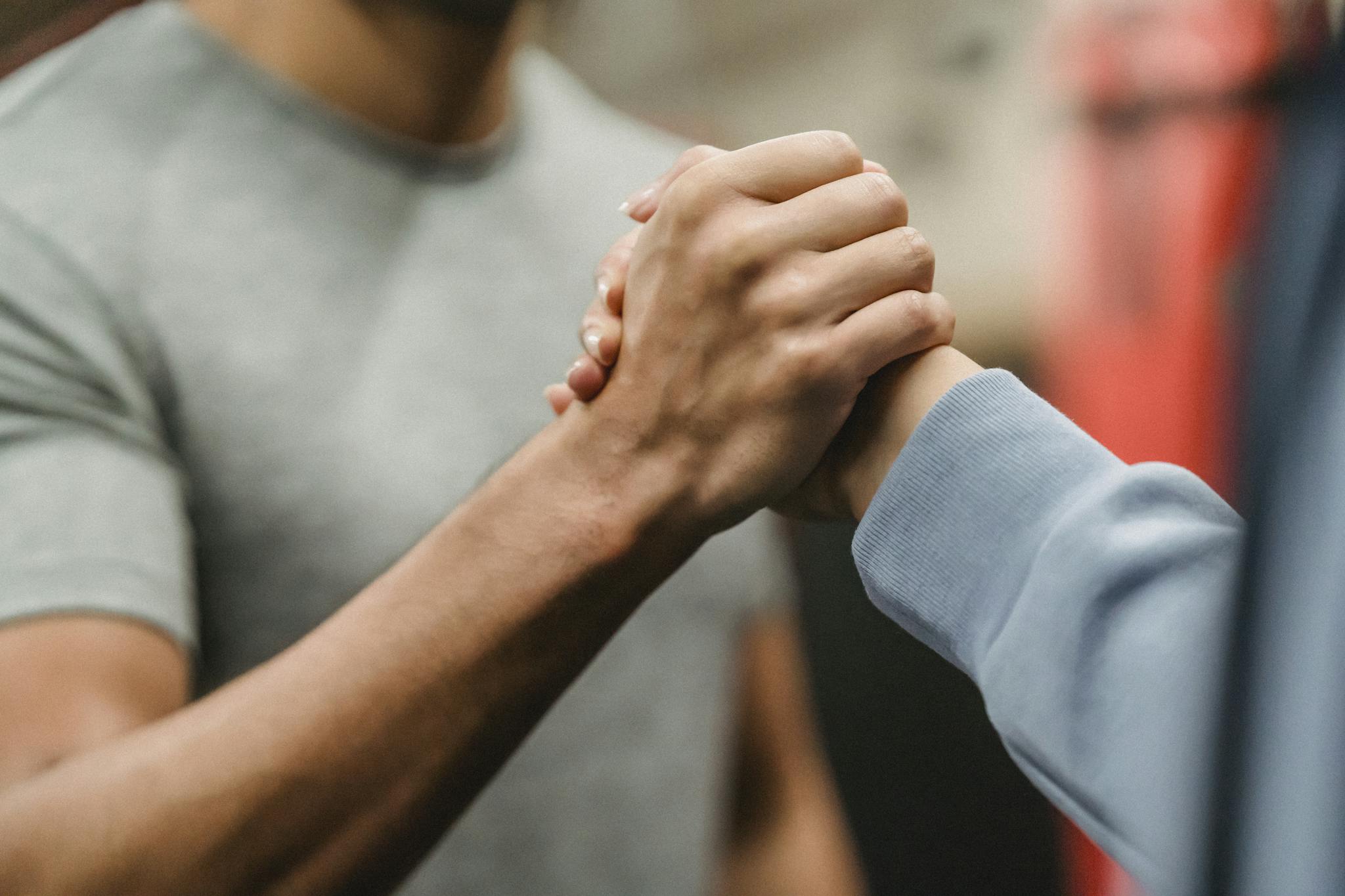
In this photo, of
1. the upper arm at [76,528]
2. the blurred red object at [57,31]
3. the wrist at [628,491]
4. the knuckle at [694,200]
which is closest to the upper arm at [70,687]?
the upper arm at [76,528]

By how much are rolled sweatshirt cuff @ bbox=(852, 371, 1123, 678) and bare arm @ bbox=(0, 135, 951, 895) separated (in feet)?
0.23

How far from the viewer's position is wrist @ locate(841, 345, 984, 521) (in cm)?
51

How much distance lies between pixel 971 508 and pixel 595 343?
22 centimetres

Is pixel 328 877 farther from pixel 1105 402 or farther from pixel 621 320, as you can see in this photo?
pixel 1105 402

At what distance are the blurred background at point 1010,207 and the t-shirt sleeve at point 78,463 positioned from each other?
0.93 meters

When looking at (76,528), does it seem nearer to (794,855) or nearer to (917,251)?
(917,251)

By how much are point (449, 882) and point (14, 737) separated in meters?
0.36

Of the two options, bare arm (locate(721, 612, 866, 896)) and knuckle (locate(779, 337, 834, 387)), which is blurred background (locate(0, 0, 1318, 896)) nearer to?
bare arm (locate(721, 612, 866, 896))

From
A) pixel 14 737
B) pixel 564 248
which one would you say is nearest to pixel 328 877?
pixel 14 737

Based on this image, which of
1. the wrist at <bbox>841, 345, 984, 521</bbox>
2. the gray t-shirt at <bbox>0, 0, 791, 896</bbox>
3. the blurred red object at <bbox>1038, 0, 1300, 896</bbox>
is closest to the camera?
the wrist at <bbox>841, 345, 984, 521</bbox>

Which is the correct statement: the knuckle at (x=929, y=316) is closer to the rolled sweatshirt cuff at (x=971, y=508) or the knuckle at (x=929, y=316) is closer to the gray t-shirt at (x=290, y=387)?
the rolled sweatshirt cuff at (x=971, y=508)

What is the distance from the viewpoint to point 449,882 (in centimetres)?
80

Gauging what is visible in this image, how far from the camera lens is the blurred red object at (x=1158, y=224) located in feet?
4.50

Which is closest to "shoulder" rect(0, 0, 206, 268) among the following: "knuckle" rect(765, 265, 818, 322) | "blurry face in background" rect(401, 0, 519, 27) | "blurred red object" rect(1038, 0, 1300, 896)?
"blurry face in background" rect(401, 0, 519, 27)
